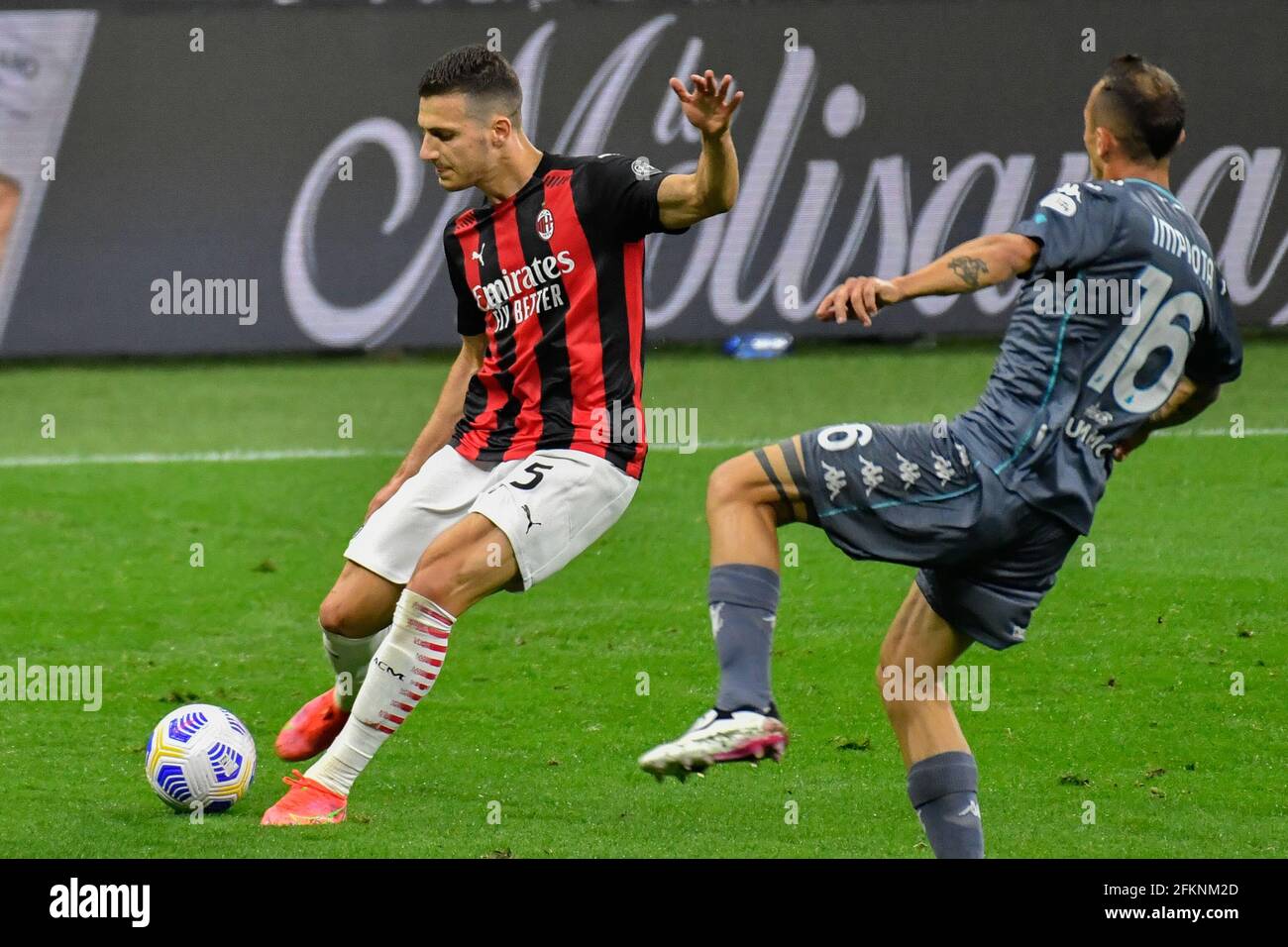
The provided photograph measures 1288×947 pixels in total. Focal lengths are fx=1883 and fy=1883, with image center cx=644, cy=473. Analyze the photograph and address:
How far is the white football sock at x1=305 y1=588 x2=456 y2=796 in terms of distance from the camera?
18.8ft

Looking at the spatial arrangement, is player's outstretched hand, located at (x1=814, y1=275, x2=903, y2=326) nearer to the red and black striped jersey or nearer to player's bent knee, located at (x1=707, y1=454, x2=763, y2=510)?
player's bent knee, located at (x1=707, y1=454, x2=763, y2=510)

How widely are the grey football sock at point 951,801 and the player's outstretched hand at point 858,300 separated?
156 cm

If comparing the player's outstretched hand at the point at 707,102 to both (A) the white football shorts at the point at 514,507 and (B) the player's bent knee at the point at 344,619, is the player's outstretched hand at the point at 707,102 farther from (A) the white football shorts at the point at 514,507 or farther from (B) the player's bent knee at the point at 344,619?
(B) the player's bent knee at the point at 344,619

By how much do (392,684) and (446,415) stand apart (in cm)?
106

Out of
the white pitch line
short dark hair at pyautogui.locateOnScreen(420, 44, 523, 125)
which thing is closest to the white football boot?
short dark hair at pyautogui.locateOnScreen(420, 44, 523, 125)

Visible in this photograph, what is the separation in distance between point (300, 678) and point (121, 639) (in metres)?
1.09

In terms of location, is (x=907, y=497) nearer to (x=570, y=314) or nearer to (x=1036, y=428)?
(x=1036, y=428)

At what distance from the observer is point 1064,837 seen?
580cm

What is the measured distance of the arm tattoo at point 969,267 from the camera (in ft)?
14.2

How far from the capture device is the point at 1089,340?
4625 mm

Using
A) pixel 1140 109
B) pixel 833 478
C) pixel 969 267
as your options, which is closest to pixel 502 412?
pixel 833 478

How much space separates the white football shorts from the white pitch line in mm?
6545

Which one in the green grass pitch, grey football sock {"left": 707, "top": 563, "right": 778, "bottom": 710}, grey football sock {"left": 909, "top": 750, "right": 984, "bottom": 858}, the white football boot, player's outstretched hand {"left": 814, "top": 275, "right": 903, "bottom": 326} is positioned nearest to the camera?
player's outstretched hand {"left": 814, "top": 275, "right": 903, "bottom": 326}

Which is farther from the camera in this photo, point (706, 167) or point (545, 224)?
point (545, 224)
